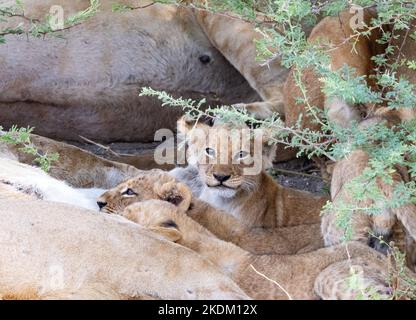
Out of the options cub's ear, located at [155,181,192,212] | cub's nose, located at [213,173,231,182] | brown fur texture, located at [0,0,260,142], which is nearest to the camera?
cub's ear, located at [155,181,192,212]

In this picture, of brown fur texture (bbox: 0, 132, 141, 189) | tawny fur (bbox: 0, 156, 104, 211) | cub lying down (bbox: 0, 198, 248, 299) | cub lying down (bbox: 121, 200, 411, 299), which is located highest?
cub lying down (bbox: 0, 198, 248, 299)

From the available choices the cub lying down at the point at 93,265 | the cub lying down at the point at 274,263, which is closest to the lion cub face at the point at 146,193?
the cub lying down at the point at 274,263

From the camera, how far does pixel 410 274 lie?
2.70 metres

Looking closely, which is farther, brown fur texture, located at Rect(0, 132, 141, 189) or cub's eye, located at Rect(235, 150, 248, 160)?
brown fur texture, located at Rect(0, 132, 141, 189)

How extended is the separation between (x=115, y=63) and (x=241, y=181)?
71.0 inches

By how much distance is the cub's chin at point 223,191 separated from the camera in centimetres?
347

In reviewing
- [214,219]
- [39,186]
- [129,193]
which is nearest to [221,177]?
[214,219]

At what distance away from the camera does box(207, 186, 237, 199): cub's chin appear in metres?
3.47

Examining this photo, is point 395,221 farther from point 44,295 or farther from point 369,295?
point 44,295

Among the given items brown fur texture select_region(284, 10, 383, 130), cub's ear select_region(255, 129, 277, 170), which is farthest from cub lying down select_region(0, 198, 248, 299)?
brown fur texture select_region(284, 10, 383, 130)

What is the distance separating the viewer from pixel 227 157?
11.3 feet

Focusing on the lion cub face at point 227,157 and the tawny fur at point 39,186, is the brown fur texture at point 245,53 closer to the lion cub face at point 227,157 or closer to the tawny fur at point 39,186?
the lion cub face at point 227,157

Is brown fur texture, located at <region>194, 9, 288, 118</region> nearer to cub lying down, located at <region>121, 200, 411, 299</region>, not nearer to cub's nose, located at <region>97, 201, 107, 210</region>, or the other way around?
cub's nose, located at <region>97, 201, 107, 210</region>

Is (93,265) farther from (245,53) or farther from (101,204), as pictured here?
(245,53)
